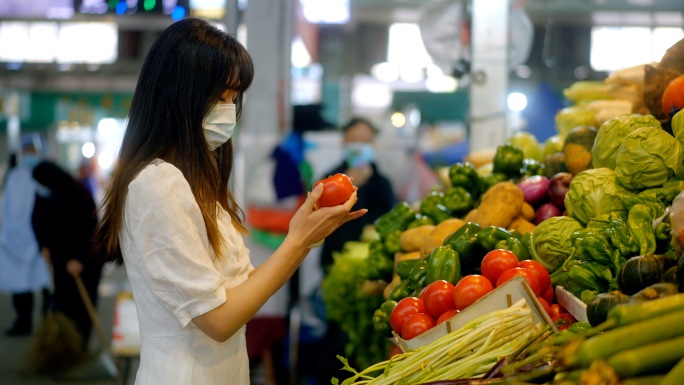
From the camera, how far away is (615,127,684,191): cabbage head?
2.94 meters

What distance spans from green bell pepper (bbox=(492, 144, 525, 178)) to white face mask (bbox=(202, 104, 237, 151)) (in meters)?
1.86

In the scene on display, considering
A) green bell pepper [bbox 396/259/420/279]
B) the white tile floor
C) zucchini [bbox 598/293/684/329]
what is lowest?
the white tile floor

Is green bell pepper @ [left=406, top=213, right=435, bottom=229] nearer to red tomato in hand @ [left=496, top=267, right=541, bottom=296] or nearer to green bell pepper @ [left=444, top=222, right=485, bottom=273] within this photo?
green bell pepper @ [left=444, top=222, right=485, bottom=273]

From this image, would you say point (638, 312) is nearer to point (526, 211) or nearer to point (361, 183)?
point (526, 211)

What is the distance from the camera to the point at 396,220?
4.43 metres

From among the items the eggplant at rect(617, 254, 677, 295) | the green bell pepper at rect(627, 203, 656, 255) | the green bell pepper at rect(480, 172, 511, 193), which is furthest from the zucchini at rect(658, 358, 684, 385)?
the green bell pepper at rect(480, 172, 511, 193)

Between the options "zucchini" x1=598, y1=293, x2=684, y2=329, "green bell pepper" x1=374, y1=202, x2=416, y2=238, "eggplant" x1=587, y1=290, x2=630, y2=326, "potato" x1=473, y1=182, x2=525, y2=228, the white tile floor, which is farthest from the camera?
the white tile floor

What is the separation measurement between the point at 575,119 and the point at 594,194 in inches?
52.4

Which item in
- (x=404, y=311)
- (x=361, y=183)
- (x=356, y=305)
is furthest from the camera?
(x=361, y=183)

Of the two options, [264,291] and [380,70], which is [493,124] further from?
[380,70]

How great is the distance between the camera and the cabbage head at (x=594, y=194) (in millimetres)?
3102

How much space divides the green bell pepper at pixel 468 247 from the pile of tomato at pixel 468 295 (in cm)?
44

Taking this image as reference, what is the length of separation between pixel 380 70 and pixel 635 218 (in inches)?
833

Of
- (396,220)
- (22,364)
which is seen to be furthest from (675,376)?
(22,364)
